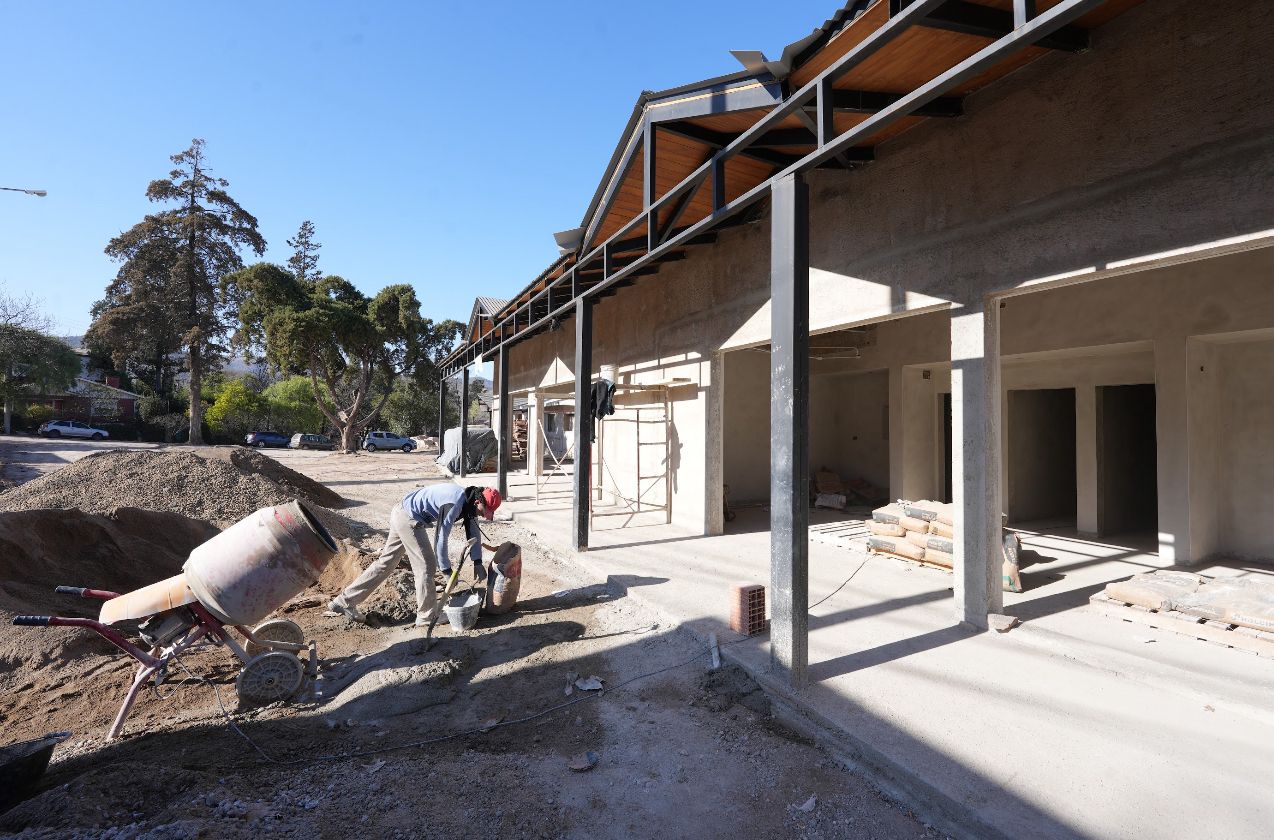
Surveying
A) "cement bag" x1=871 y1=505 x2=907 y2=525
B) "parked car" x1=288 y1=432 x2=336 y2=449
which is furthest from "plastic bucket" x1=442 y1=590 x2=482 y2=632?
"parked car" x1=288 y1=432 x2=336 y2=449

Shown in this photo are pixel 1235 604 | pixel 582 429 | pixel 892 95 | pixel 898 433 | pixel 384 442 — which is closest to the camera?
pixel 1235 604

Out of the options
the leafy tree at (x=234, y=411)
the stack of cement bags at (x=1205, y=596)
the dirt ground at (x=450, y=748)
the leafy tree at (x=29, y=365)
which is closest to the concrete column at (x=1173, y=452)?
the stack of cement bags at (x=1205, y=596)

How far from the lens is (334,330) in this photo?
91.3ft

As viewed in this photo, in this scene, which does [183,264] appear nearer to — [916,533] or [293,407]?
[293,407]

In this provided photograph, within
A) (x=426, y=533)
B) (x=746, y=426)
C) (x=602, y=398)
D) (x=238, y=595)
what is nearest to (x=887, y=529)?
(x=602, y=398)

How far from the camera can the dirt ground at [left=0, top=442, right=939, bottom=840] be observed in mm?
2934

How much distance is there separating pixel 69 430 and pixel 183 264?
1088 centimetres

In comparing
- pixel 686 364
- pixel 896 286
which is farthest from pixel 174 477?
pixel 896 286

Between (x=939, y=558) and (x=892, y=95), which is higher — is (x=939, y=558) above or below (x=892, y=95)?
below

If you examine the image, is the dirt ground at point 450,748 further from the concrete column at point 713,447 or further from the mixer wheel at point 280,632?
the concrete column at point 713,447

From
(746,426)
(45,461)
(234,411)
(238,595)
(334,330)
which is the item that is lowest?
(238,595)

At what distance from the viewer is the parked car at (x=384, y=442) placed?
34.4m

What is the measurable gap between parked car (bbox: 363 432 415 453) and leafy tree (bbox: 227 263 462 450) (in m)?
3.06

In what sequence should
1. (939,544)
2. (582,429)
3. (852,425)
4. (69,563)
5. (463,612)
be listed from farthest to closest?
(852,425)
(582,429)
(939,544)
(69,563)
(463,612)
